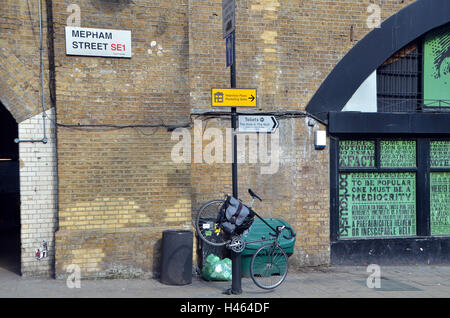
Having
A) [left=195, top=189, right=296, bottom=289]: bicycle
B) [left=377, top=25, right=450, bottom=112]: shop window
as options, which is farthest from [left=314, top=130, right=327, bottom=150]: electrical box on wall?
[left=195, top=189, right=296, bottom=289]: bicycle

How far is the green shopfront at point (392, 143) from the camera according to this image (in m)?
9.25

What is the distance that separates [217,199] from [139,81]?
2.63 metres

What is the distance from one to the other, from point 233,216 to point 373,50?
493 cm

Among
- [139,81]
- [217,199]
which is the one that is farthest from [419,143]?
[139,81]

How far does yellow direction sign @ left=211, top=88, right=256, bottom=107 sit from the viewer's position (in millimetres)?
6867

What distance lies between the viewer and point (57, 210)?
26.1 ft

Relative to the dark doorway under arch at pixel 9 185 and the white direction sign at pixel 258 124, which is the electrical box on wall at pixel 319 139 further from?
the dark doorway under arch at pixel 9 185

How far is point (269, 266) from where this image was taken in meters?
7.46

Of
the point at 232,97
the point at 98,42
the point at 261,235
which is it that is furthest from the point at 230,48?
the point at 261,235

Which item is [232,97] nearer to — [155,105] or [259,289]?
[155,105]

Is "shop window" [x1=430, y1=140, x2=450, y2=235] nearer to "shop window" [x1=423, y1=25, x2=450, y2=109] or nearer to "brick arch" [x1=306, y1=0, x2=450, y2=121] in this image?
"shop window" [x1=423, y1=25, x2=450, y2=109]

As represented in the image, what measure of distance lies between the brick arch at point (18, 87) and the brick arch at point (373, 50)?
5153mm

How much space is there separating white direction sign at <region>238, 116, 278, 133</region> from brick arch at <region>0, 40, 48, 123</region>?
3709mm
